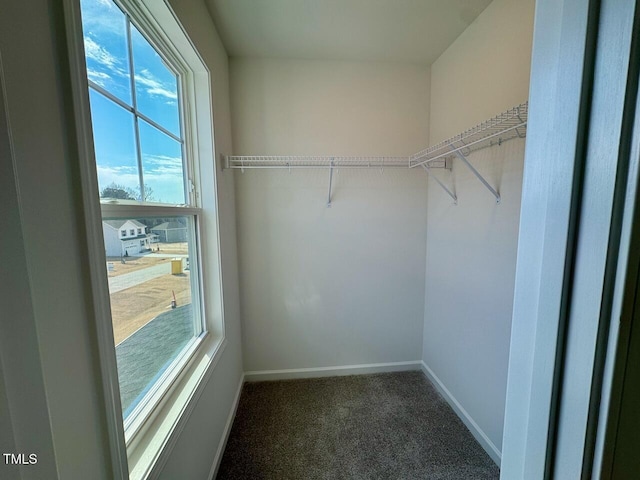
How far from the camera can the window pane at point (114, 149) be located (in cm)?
78

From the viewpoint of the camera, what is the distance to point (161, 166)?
1.20 metres

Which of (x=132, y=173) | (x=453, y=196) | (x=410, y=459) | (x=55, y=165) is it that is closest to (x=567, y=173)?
(x=55, y=165)

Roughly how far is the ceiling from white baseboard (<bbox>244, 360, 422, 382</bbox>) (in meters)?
2.59

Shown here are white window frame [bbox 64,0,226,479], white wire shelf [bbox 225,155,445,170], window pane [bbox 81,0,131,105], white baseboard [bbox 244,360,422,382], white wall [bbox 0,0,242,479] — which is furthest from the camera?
white baseboard [bbox 244,360,422,382]

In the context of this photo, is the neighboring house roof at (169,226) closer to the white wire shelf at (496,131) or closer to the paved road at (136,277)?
the paved road at (136,277)

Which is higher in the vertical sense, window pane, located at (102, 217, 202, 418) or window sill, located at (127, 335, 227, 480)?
window pane, located at (102, 217, 202, 418)

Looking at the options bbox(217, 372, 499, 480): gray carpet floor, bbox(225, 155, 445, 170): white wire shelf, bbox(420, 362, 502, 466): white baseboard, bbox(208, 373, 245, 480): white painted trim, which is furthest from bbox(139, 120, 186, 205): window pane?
bbox(420, 362, 502, 466): white baseboard

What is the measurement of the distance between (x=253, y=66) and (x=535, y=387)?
7.71 ft

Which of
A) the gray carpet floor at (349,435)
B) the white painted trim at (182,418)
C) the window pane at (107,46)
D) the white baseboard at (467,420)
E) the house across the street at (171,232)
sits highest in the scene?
the window pane at (107,46)

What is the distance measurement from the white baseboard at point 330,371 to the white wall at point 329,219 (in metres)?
0.05

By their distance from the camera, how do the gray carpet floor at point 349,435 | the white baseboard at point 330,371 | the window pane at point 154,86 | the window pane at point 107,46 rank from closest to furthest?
the window pane at point 107,46 < the window pane at point 154,86 < the gray carpet floor at point 349,435 < the white baseboard at point 330,371

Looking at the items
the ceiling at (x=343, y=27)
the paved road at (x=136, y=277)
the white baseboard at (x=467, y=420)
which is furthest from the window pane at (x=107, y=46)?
the white baseboard at (x=467, y=420)

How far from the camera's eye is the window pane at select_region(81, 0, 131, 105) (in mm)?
757

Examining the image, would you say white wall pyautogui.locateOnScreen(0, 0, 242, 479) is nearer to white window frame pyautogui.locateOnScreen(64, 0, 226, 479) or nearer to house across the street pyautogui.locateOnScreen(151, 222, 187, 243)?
white window frame pyautogui.locateOnScreen(64, 0, 226, 479)
